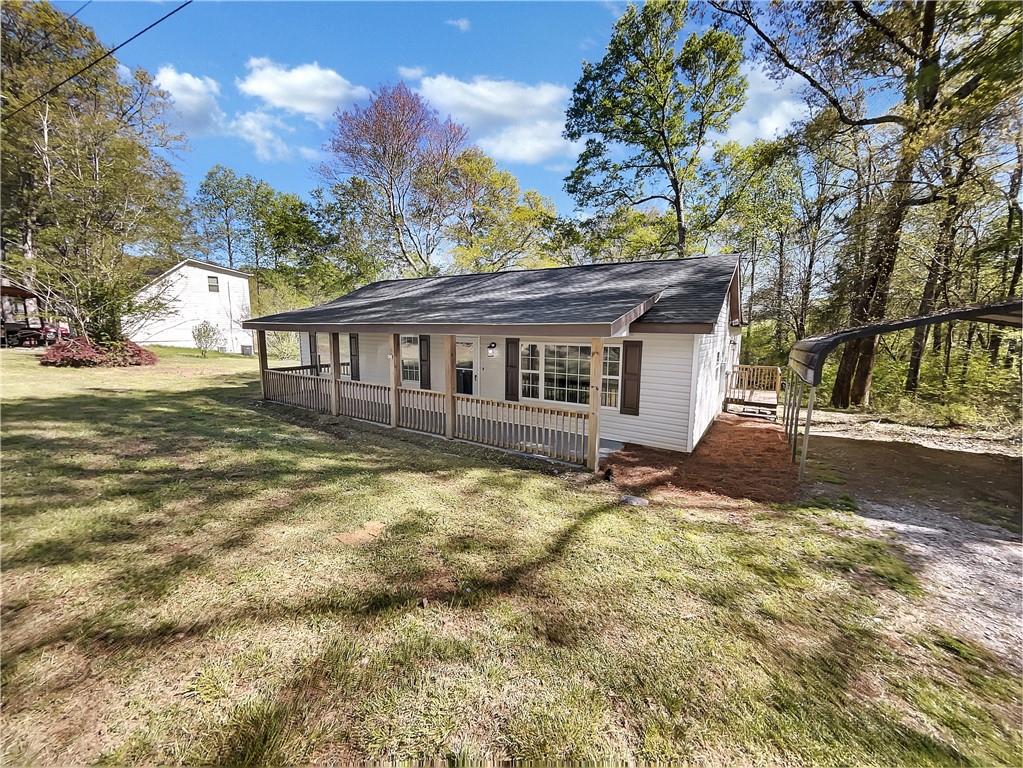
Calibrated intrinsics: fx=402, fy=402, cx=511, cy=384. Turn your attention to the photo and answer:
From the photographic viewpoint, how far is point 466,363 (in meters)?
10.2

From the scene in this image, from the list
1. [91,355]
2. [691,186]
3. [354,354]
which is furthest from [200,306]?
[691,186]

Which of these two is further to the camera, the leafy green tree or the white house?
the leafy green tree

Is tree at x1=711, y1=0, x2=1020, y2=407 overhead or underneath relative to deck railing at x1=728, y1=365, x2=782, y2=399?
overhead

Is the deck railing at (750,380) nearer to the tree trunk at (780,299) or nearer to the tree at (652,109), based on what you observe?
the tree at (652,109)

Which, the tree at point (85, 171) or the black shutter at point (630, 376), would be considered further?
the tree at point (85, 171)

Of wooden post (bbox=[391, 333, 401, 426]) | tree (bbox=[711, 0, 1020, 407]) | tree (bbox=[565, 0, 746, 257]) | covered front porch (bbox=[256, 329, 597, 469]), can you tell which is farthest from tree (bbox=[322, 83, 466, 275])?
wooden post (bbox=[391, 333, 401, 426])

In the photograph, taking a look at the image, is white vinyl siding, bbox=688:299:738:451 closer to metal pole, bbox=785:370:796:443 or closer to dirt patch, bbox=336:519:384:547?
metal pole, bbox=785:370:796:443

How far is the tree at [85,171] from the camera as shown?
1666 cm

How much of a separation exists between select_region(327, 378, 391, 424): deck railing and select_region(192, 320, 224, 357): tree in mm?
19405

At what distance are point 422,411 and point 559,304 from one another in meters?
3.80

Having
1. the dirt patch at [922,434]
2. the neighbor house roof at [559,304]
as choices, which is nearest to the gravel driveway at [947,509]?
the dirt patch at [922,434]

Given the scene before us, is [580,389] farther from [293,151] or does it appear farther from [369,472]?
[293,151]

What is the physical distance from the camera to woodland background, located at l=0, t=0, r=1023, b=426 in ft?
33.2

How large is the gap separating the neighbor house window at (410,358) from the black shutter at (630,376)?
5.63 meters
